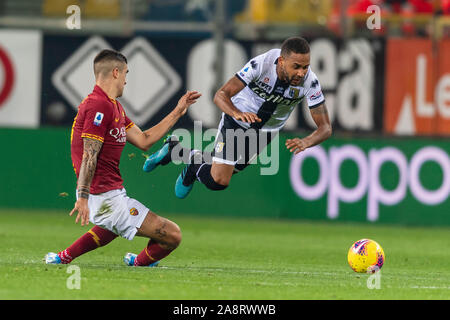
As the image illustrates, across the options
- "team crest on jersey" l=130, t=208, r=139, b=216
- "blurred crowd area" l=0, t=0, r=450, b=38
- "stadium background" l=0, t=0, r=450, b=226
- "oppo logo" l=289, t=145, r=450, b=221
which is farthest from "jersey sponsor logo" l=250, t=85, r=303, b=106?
"blurred crowd area" l=0, t=0, r=450, b=38

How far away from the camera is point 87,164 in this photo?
30.0ft

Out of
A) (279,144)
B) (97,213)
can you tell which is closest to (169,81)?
(279,144)

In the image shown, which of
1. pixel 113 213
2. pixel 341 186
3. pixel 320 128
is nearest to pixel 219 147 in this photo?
pixel 320 128

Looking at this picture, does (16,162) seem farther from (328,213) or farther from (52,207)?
(328,213)

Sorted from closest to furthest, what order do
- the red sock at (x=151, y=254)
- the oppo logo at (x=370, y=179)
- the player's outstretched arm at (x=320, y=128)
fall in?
the red sock at (x=151, y=254)
the player's outstretched arm at (x=320, y=128)
the oppo logo at (x=370, y=179)

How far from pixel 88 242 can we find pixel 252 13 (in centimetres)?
964

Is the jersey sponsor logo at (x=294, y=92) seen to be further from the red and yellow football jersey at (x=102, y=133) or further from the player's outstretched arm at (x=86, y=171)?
the player's outstretched arm at (x=86, y=171)

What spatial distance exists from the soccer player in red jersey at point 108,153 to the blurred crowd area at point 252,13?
29.7 ft

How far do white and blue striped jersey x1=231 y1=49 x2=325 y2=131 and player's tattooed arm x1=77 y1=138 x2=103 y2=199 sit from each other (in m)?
2.63

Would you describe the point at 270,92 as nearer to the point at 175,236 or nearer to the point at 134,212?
the point at 175,236

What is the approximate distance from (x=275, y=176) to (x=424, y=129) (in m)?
2.73

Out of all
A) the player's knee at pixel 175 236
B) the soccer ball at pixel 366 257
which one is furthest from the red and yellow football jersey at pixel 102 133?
the soccer ball at pixel 366 257

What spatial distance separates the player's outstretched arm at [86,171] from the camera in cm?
888

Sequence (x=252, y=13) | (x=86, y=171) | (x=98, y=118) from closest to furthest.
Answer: (x=86, y=171) < (x=98, y=118) < (x=252, y=13)
